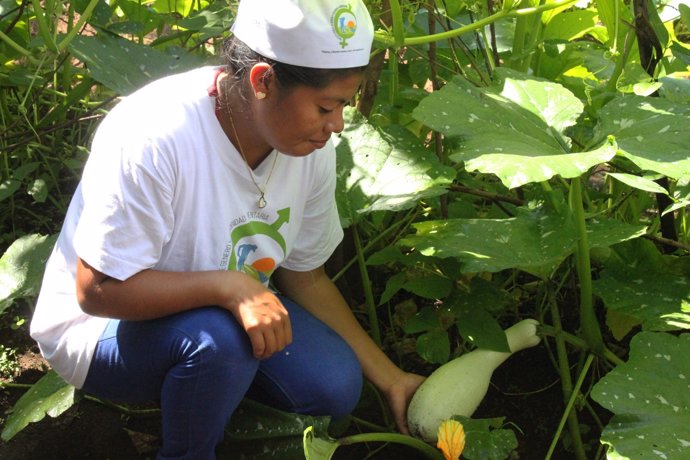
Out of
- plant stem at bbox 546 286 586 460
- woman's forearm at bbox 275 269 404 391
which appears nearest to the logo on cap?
woman's forearm at bbox 275 269 404 391

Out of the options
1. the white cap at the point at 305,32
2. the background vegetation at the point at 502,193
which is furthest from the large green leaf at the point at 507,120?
the white cap at the point at 305,32

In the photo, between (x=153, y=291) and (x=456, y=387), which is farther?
(x=456, y=387)

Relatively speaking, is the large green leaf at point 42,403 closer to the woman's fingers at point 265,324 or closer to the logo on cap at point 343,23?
the woman's fingers at point 265,324

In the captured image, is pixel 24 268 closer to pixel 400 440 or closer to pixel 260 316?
pixel 260 316

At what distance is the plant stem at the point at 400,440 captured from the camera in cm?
142

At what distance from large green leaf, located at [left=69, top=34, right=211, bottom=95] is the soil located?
0.63 m

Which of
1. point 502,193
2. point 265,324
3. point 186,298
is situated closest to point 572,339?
point 502,193

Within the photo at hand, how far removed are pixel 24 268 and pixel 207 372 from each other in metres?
0.63

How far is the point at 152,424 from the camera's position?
1742 mm

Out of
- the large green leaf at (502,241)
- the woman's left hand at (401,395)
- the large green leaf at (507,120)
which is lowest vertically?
the woman's left hand at (401,395)

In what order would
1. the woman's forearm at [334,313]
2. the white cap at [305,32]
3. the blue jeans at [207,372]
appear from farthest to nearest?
1. the woman's forearm at [334,313]
2. the blue jeans at [207,372]
3. the white cap at [305,32]

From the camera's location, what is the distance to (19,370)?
1.88 m

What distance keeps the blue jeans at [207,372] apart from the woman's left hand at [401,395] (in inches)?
3.2

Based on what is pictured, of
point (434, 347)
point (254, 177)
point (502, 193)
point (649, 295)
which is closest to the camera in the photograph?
point (254, 177)
